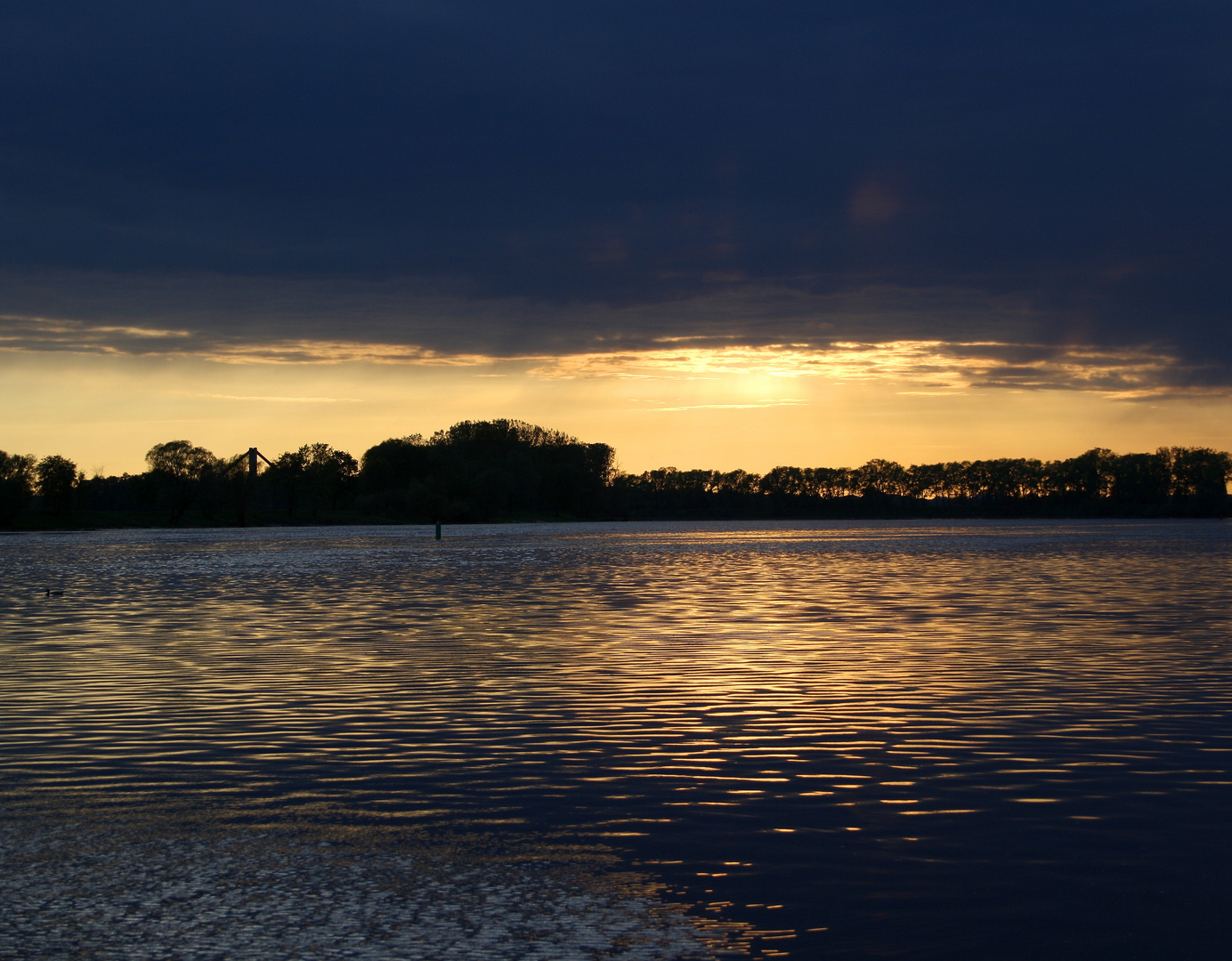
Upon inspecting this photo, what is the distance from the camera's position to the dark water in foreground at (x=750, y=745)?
343 inches

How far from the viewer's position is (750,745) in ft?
46.9

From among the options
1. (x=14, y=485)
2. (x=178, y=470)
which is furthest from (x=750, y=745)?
(x=178, y=470)

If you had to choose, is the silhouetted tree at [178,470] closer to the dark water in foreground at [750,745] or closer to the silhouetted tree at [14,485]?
the silhouetted tree at [14,485]

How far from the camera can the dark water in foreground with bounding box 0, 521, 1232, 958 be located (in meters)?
8.71

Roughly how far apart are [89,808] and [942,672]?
46.9 feet

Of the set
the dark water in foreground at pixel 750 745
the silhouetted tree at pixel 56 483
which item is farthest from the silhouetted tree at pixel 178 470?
the dark water in foreground at pixel 750 745

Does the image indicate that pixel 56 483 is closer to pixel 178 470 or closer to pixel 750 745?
pixel 178 470

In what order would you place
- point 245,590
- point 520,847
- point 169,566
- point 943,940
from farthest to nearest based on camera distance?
point 169,566, point 245,590, point 520,847, point 943,940

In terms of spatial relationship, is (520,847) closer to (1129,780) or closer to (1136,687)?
(1129,780)

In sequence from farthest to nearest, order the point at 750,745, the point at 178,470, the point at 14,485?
the point at 178,470, the point at 14,485, the point at 750,745

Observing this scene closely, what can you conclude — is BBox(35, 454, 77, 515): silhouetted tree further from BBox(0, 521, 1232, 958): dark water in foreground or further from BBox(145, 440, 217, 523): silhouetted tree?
BBox(0, 521, 1232, 958): dark water in foreground

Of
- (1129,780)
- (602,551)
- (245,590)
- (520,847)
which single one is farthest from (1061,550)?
(520,847)

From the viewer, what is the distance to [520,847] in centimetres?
981

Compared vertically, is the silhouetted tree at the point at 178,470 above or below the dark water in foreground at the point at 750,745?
above
